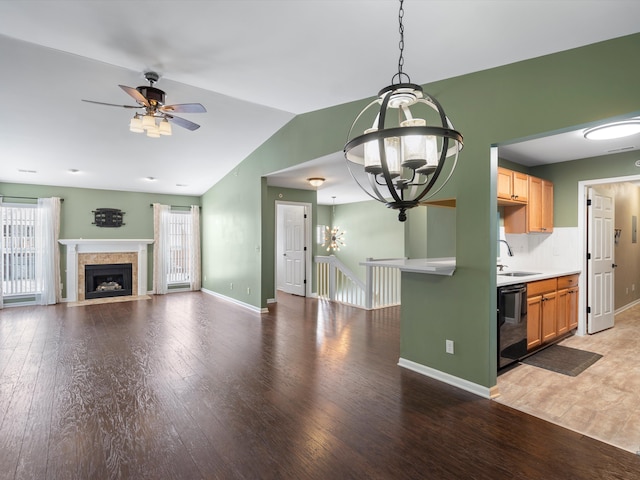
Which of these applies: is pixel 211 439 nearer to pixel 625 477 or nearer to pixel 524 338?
pixel 625 477

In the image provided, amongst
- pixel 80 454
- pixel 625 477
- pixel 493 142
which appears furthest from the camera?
pixel 493 142

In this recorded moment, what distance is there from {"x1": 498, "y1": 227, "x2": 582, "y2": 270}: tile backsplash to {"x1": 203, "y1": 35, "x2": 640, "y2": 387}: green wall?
2.17 meters

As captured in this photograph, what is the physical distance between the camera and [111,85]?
3729 millimetres

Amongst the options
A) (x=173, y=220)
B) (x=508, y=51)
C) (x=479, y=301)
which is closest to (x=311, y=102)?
(x=508, y=51)

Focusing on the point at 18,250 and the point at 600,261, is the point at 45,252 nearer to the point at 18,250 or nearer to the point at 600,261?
the point at 18,250

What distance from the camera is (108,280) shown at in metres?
7.89

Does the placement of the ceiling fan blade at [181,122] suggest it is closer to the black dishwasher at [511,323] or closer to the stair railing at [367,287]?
the stair railing at [367,287]

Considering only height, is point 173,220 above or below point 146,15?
below

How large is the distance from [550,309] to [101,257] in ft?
28.3

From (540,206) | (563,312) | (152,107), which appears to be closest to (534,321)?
(563,312)

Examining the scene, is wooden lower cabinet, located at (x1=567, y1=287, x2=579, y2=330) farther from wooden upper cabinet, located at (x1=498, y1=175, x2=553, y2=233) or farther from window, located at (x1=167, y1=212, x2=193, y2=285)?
window, located at (x1=167, y1=212, x2=193, y2=285)

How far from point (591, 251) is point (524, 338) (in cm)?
212

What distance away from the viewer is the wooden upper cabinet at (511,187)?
4016mm

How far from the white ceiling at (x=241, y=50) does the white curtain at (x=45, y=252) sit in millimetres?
2256
